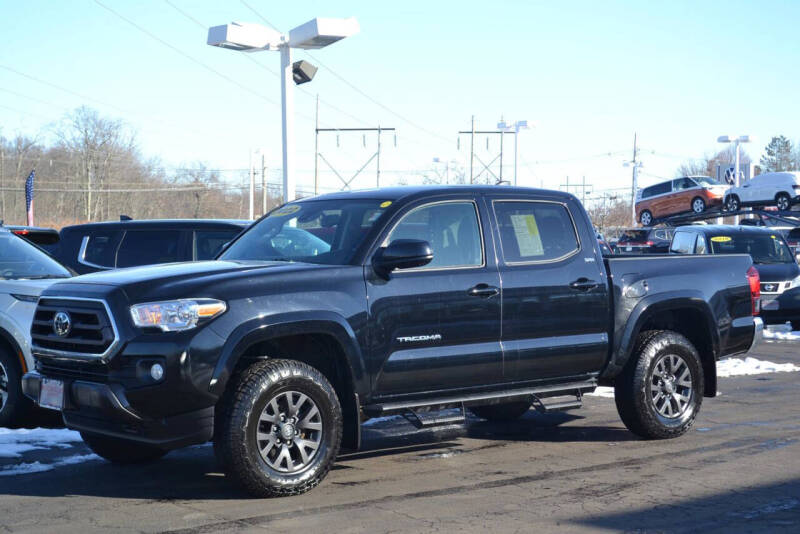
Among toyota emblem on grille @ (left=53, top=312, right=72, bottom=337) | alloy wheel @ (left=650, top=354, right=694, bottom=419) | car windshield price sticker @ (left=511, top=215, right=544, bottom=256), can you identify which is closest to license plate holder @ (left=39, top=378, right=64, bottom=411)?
toyota emblem on grille @ (left=53, top=312, right=72, bottom=337)

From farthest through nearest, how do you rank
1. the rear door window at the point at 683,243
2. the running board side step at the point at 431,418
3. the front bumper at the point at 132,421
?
the rear door window at the point at 683,243
the running board side step at the point at 431,418
the front bumper at the point at 132,421

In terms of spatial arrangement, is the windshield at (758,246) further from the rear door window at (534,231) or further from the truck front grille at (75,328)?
the truck front grille at (75,328)

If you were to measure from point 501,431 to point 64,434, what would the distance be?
12.4 feet

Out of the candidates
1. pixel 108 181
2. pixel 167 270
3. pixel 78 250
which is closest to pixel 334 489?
pixel 167 270

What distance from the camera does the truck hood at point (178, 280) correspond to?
5859mm

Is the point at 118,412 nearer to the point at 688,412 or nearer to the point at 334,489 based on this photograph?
the point at 334,489

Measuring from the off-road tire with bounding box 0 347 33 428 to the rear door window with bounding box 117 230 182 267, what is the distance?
3.21 metres

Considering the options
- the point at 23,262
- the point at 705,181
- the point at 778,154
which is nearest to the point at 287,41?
the point at 23,262

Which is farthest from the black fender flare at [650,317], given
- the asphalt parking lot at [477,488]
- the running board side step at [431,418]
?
the running board side step at [431,418]

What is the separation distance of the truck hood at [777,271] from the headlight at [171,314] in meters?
15.5

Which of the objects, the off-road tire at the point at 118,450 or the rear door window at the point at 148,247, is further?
the rear door window at the point at 148,247

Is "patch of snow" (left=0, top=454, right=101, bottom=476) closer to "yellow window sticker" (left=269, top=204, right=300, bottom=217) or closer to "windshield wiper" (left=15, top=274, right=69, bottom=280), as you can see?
"windshield wiper" (left=15, top=274, right=69, bottom=280)

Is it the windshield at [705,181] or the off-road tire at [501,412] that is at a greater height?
→ the windshield at [705,181]

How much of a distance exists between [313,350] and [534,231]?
6.95 feet
